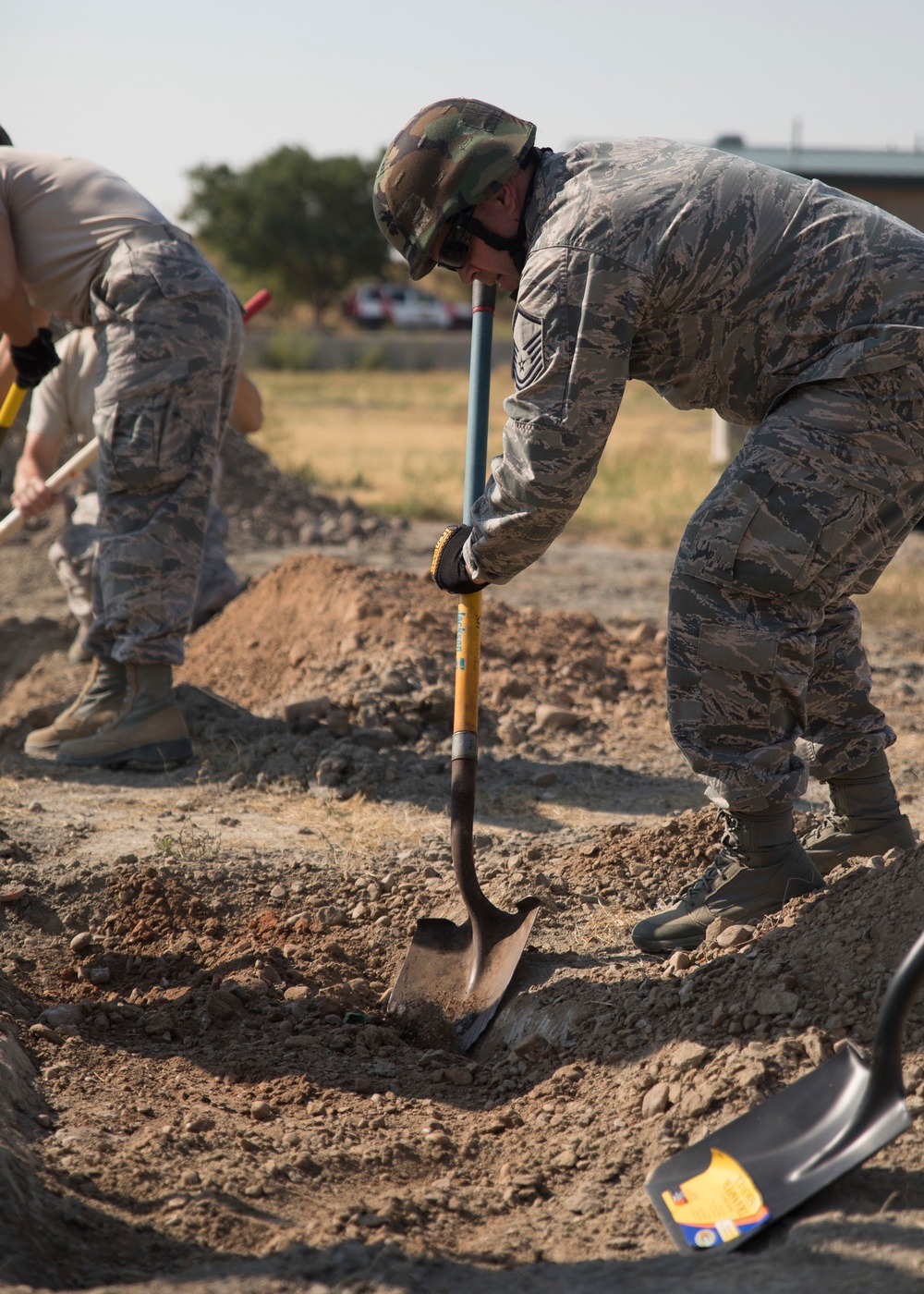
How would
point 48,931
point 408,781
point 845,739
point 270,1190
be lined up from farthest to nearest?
point 408,781
point 48,931
point 845,739
point 270,1190

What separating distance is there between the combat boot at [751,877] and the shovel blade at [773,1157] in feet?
1.98

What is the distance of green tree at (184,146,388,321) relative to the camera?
38719 millimetres

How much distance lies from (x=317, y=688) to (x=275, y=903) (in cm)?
179

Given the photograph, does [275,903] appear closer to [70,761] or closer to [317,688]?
[70,761]

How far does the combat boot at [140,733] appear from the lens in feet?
14.6

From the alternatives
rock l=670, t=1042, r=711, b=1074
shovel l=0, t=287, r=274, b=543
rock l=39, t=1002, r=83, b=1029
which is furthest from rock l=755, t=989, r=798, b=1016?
shovel l=0, t=287, r=274, b=543

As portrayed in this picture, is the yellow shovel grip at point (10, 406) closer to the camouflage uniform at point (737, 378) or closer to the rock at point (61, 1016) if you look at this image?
the rock at point (61, 1016)

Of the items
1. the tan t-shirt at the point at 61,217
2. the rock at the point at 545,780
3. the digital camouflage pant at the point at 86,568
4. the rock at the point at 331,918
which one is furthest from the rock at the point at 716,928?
the digital camouflage pant at the point at 86,568

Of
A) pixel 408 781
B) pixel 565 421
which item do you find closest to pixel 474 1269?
pixel 565 421

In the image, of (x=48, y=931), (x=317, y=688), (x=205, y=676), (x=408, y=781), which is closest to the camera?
(x=48, y=931)

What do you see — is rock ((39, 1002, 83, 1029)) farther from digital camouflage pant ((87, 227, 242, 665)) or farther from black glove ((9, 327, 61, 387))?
black glove ((9, 327, 61, 387))

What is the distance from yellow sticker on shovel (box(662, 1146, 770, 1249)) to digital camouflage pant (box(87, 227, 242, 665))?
9.63ft

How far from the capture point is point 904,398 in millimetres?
2453

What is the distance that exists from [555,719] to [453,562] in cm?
226
